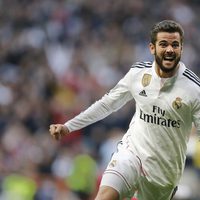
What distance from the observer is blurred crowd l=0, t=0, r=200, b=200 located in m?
13.4

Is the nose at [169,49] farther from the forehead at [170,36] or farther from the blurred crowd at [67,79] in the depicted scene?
the blurred crowd at [67,79]

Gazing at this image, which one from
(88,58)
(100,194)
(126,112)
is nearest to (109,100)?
(100,194)

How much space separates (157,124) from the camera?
7777 millimetres

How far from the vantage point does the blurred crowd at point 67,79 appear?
1338cm

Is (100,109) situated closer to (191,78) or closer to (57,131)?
(57,131)

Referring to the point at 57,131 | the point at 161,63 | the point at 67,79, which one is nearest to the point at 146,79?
the point at 161,63

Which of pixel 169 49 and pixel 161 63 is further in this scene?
pixel 161 63

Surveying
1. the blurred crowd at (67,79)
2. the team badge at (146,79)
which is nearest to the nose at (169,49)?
the team badge at (146,79)

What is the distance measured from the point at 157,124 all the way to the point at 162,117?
2.9 inches

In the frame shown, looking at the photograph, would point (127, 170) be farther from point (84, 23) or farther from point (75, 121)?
point (84, 23)

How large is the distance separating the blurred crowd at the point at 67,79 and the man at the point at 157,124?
3577mm

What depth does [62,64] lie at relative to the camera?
17.4 m

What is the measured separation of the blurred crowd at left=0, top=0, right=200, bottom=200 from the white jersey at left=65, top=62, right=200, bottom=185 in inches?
142

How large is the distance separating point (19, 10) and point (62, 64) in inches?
89.5
